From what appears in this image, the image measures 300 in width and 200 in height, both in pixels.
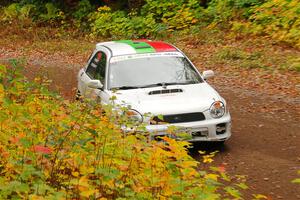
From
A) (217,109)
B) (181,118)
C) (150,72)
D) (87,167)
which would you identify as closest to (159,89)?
(150,72)

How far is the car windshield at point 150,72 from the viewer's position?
8977mm

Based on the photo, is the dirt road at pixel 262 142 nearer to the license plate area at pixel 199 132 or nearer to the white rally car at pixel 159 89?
the license plate area at pixel 199 132

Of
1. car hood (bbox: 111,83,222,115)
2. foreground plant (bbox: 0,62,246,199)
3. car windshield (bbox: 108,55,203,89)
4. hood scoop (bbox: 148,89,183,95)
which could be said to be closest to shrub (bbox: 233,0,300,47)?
car windshield (bbox: 108,55,203,89)

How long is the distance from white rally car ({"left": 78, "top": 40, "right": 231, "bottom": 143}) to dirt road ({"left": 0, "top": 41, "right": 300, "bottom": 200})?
1.77 ft

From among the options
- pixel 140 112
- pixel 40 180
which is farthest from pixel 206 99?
pixel 40 180

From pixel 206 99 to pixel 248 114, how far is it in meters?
3.07

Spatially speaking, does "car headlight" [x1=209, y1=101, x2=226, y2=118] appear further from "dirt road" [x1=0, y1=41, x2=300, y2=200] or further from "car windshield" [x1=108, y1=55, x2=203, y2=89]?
"car windshield" [x1=108, y1=55, x2=203, y2=89]

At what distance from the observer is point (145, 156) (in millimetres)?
5000

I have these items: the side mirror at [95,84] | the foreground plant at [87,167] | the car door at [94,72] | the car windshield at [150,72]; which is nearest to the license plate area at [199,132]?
the car windshield at [150,72]

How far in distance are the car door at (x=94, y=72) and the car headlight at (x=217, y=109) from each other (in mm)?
2068

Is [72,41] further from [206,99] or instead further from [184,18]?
[206,99]

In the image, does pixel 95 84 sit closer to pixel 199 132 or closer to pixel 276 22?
pixel 199 132

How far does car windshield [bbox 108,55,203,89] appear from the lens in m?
8.98

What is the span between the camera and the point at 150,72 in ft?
30.1
